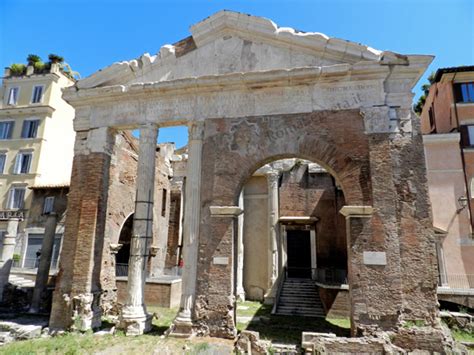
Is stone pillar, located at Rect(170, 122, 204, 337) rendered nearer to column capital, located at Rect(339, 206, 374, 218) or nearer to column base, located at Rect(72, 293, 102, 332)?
column base, located at Rect(72, 293, 102, 332)

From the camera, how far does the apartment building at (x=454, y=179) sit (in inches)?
562

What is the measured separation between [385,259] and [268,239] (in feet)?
27.7

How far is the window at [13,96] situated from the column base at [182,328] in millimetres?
21687

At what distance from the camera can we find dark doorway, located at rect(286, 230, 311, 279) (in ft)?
51.9

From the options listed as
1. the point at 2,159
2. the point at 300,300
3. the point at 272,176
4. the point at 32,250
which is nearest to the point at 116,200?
the point at 272,176

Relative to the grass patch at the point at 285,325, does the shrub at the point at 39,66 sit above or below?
above

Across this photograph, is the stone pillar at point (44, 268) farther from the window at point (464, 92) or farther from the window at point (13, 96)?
the window at point (464, 92)

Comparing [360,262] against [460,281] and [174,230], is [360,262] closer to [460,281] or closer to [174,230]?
[460,281]

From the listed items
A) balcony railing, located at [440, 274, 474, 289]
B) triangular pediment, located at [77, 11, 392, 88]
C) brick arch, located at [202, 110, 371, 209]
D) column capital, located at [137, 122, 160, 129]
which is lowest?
balcony railing, located at [440, 274, 474, 289]

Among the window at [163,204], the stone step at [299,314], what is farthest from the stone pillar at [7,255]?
the stone step at [299,314]

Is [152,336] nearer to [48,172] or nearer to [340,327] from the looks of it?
[340,327]

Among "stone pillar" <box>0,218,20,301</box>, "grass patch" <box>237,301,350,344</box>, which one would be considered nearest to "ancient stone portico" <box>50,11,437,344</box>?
"grass patch" <box>237,301,350,344</box>

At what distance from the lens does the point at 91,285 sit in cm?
876

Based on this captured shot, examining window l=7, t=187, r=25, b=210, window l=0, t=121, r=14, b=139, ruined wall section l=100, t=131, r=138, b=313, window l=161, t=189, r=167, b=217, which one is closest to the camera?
ruined wall section l=100, t=131, r=138, b=313
